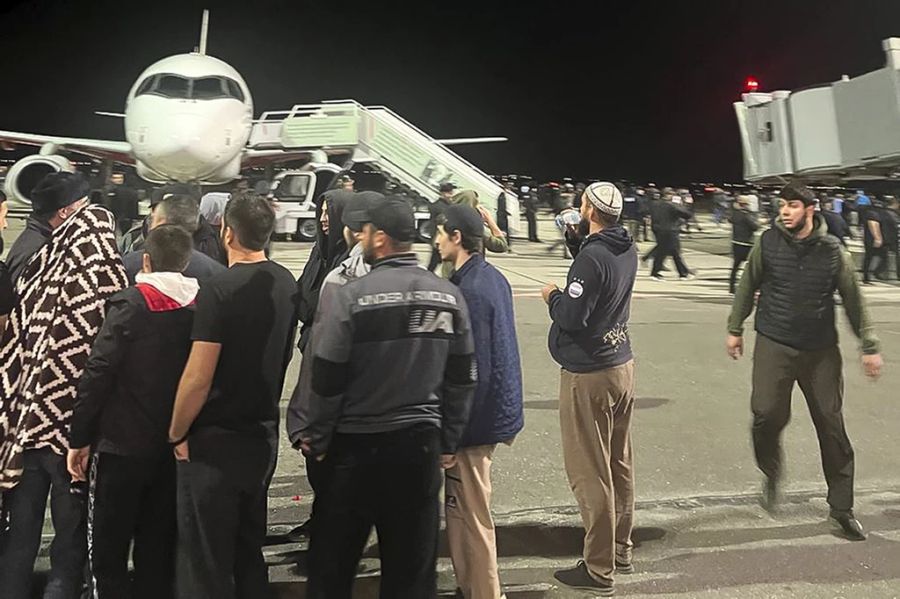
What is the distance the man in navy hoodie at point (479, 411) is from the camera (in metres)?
2.90

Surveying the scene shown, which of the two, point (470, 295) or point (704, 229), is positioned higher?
point (704, 229)

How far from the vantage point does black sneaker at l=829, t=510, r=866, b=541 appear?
3932mm

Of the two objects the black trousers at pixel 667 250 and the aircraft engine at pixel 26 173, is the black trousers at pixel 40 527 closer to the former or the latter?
the black trousers at pixel 667 250

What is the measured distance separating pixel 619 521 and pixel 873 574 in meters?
1.20

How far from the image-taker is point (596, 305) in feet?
10.9

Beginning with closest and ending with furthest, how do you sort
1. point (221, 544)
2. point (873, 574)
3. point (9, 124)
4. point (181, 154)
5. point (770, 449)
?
1. point (221, 544)
2. point (873, 574)
3. point (770, 449)
4. point (181, 154)
5. point (9, 124)

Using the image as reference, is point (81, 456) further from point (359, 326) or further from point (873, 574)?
point (873, 574)

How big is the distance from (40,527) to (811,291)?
3.72m

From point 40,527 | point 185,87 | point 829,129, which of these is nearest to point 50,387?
point 40,527

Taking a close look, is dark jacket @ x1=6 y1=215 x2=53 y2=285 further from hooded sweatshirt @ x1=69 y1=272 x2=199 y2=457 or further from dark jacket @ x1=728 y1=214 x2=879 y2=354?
dark jacket @ x1=728 y1=214 x2=879 y2=354

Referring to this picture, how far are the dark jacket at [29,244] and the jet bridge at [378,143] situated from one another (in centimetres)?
→ 1687

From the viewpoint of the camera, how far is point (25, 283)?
2.85 metres

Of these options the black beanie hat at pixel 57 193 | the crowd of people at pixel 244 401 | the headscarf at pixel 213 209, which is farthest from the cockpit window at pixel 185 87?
the crowd of people at pixel 244 401

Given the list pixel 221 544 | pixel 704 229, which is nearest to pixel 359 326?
pixel 221 544
